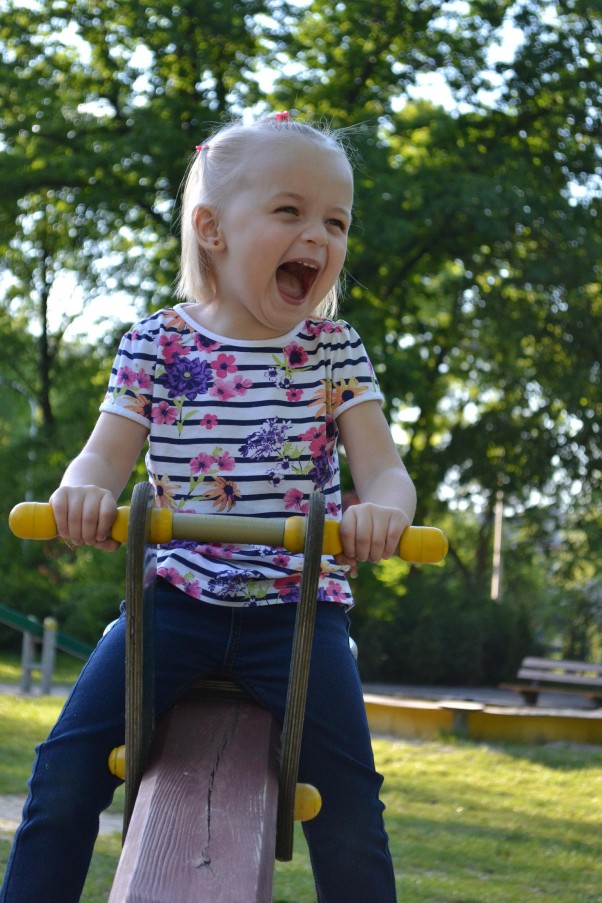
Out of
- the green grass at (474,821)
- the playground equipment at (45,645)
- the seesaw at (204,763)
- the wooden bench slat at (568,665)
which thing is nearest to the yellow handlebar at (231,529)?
the seesaw at (204,763)

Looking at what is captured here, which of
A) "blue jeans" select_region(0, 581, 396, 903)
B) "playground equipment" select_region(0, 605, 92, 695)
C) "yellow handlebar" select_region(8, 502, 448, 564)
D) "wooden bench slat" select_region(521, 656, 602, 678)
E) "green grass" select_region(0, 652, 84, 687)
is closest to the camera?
"yellow handlebar" select_region(8, 502, 448, 564)

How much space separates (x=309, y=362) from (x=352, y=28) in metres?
16.0

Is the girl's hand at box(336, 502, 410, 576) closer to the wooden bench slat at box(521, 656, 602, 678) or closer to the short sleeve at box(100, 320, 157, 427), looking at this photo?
the short sleeve at box(100, 320, 157, 427)

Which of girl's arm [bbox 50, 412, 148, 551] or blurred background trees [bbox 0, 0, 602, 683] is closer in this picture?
girl's arm [bbox 50, 412, 148, 551]

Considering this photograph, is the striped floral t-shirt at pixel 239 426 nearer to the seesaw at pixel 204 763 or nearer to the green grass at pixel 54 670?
the seesaw at pixel 204 763

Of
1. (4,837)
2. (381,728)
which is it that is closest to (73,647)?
(381,728)

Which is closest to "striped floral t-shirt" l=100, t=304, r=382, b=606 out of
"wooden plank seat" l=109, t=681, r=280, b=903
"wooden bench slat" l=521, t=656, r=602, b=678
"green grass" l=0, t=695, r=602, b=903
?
"wooden plank seat" l=109, t=681, r=280, b=903

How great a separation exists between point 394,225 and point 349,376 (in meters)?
13.2

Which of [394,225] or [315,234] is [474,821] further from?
[394,225]

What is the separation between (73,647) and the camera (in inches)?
468

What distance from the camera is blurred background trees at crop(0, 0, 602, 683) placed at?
1666cm

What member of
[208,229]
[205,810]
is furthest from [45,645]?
[205,810]

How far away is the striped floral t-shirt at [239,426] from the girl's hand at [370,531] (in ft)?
1.07

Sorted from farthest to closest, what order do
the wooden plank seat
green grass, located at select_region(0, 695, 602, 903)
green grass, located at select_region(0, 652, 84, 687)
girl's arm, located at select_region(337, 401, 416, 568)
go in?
green grass, located at select_region(0, 652, 84, 687), green grass, located at select_region(0, 695, 602, 903), girl's arm, located at select_region(337, 401, 416, 568), the wooden plank seat
